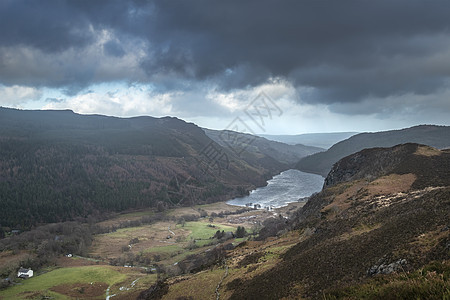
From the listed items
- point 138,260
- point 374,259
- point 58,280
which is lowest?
point 138,260

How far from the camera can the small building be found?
261 feet

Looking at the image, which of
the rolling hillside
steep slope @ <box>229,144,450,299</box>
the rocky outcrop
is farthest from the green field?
the rocky outcrop

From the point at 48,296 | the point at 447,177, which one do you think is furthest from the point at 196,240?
the point at 447,177

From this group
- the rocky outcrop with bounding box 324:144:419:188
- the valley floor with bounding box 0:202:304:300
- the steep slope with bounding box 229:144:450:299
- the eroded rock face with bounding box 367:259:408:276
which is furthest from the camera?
the rocky outcrop with bounding box 324:144:419:188

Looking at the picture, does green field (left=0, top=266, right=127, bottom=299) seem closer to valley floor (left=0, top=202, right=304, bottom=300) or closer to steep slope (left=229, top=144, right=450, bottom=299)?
valley floor (left=0, top=202, right=304, bottom=300)

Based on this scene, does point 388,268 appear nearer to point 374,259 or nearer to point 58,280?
point 374,259

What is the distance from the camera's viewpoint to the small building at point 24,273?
79.6m

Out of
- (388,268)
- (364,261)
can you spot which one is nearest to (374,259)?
(364,261)

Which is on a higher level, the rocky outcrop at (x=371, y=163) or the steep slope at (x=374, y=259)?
the rocky outcrop at (x=371, y=163)

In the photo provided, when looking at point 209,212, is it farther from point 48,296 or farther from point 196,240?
point 48,296

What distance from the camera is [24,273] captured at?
7994 cm

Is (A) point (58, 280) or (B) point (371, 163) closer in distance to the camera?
(A) point (58, 280)

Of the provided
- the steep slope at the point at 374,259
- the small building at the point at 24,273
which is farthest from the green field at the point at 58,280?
the steep slope at the point at 374,259

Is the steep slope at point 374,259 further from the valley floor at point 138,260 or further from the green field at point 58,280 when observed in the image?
the green field at point 58,280
